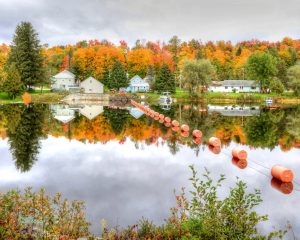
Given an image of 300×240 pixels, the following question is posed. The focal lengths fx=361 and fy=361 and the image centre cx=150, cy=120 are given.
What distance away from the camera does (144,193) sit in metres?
12.3

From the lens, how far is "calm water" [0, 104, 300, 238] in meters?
11.0

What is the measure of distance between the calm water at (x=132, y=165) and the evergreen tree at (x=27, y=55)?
50.9m

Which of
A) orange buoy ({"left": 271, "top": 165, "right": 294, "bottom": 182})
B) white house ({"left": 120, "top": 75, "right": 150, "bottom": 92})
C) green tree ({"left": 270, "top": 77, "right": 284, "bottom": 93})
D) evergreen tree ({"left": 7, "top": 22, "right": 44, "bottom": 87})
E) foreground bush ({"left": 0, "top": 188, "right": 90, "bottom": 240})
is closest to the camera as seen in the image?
foreground bush ({"left": 0, "top": 188, "right": 90, "bottom": 240})

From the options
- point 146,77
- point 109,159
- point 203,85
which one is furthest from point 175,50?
point 109,159

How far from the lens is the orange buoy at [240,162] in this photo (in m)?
17.0

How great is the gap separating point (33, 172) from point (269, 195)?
9272 mm

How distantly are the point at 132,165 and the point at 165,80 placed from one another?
7284cm

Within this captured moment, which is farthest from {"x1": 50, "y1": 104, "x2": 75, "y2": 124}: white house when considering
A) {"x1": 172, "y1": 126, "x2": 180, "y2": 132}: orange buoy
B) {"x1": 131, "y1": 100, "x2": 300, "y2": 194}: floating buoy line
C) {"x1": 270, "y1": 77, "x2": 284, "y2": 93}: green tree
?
{"x1": 270, "y1": 77, "x2": 284, "y2": 93}: green tree

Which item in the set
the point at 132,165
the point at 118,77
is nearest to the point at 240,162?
the point at 132,165

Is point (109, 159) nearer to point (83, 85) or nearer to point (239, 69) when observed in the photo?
point (83, 85)

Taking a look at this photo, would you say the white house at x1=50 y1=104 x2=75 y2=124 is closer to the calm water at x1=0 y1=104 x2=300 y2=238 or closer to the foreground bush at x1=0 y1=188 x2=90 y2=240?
the calm water at x1=0 y1=104 x2=300 y2=238

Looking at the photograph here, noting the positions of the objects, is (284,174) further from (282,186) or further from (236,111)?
(236,111)

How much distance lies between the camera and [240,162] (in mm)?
17906

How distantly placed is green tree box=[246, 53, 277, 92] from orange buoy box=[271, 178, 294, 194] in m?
89.0
